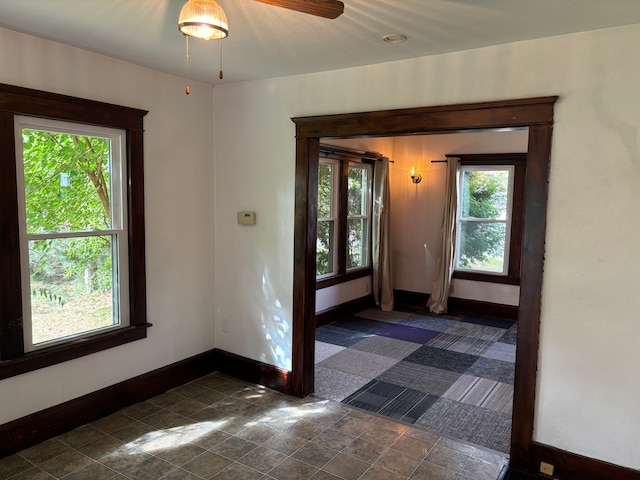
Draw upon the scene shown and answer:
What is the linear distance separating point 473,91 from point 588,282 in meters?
1.30

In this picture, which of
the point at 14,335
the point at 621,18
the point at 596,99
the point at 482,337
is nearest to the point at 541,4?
the point at 621,18

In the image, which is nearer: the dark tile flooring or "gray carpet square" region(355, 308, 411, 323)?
the dark tile flooring

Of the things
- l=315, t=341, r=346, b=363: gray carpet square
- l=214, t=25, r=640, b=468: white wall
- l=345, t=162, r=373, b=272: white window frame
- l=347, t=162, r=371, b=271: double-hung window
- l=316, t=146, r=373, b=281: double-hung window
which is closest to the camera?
l=214, t=25, r=640, b=468: white wall

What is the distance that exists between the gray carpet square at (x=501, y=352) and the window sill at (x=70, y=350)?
3.46m

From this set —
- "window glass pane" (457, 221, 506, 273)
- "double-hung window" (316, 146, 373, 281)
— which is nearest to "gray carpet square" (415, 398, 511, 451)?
"double-hung window" (316, 146, 373, 281)

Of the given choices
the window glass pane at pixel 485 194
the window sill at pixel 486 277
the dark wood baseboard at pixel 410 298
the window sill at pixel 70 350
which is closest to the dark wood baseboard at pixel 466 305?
the dark wood baseboard at pixel 410 298

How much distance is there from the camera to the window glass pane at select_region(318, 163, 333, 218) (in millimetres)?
5789

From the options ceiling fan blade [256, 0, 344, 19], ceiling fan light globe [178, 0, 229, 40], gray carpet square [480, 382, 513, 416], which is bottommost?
gray carpet square [480, 382, 513, 416]

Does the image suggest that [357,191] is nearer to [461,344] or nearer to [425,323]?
[425,323]

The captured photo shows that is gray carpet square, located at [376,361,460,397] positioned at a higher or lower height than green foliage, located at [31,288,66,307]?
lower

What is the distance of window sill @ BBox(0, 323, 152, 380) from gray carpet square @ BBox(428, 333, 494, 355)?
3198 mm

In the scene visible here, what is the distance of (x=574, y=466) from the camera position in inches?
104

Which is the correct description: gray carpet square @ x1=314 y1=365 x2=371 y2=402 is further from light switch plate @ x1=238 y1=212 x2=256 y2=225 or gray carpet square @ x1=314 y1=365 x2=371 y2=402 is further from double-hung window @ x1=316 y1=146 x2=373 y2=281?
double-hung window @ x1=316 y1=146 x2=373 y2=281

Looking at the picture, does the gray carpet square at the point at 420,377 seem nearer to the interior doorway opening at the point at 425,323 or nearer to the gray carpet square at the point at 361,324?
the interior doorway opening at the point at 425,323
